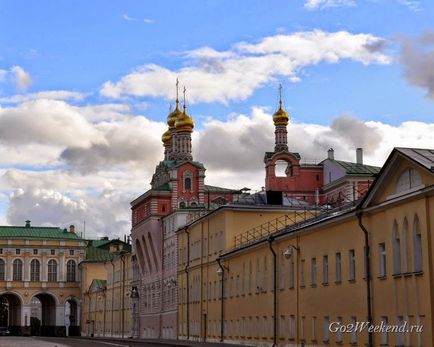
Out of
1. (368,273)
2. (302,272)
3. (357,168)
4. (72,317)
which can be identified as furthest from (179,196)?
(368,273)

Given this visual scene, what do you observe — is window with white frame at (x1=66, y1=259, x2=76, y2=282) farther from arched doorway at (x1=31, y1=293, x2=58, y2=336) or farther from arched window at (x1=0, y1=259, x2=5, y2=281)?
arched window at (x1=0, y1=259, x2=5, y2=281)

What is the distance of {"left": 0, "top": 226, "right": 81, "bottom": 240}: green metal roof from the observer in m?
130

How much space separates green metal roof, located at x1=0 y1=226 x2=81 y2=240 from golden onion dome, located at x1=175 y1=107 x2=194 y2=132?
3862 centimetres

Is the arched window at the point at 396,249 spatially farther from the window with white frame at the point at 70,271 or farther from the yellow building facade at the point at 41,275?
the window with white frame at the point at 70,271

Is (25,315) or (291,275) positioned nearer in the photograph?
(291,275)

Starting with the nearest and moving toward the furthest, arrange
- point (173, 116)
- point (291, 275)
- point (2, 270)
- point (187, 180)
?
point (291, 275) → point (187, 180) → point (173, 116) → point (2, 270)

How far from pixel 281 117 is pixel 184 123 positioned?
10330mm

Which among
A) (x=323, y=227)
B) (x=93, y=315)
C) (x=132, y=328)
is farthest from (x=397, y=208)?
(x=93, y=315)

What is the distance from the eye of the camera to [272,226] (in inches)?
2226

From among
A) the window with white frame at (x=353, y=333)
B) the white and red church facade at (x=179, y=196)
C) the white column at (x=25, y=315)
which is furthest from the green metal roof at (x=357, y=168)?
the white column at (x=25, y=315)

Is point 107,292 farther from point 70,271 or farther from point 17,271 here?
point 17,271

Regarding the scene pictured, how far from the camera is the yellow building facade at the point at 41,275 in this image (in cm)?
12769

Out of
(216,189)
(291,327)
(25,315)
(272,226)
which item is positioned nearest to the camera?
(291,327)

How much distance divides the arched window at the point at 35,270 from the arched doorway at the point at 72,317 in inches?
215
